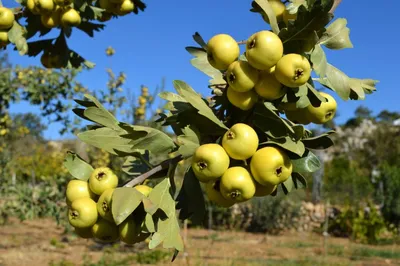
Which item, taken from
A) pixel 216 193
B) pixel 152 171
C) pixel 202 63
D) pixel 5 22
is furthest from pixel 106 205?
pixel 5 22

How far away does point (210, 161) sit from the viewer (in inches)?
34.9

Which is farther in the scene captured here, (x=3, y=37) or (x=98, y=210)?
(x=3, y=37)

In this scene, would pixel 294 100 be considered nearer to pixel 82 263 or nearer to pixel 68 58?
pixel 68 58

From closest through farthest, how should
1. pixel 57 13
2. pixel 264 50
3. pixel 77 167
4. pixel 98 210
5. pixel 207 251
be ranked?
pixel 264 50
pixel 98 210
pixel 77 167
pixel 57 13
pixel 207 251

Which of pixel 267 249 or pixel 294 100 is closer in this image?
pixel 294 100

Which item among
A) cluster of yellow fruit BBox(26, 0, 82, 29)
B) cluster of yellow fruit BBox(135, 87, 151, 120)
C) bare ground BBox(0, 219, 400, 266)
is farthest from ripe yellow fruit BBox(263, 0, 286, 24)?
cluster of yellow fruit BBox(135, 87, 151, 120)

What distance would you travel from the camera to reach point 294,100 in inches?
37.2

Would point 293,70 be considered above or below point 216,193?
above

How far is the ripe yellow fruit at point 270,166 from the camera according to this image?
888mm

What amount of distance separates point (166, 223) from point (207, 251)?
8622 millimetres

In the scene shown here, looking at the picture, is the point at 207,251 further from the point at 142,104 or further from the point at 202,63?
the point at 202,63

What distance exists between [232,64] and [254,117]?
0.12 meters

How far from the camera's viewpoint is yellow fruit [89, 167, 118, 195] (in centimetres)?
99

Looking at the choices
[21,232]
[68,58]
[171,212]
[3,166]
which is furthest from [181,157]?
[21,232]
